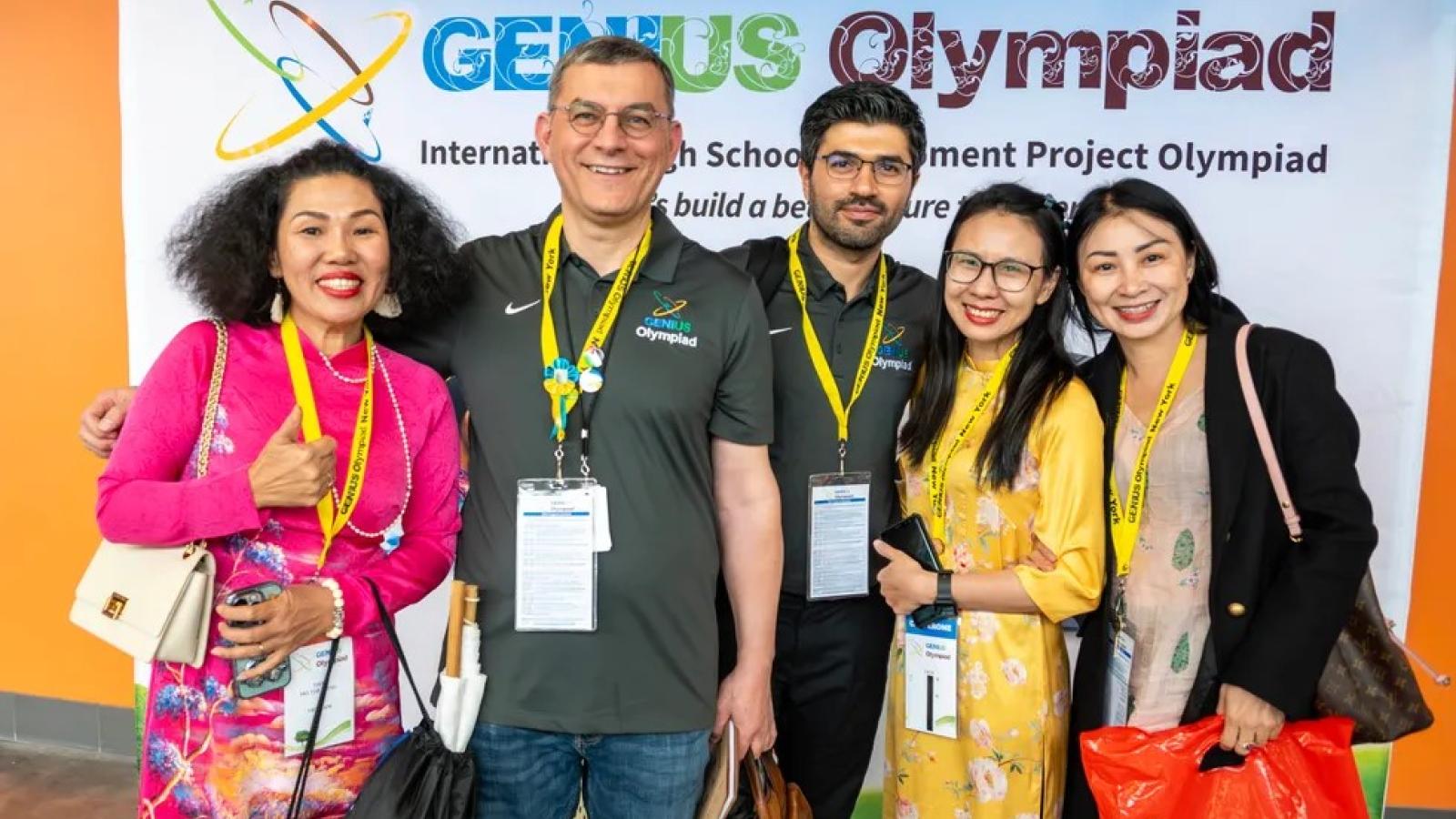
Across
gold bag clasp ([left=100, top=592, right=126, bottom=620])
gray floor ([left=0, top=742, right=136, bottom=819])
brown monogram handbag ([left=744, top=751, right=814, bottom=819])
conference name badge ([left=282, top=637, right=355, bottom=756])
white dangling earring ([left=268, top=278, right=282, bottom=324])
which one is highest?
white dangling earring ([left=268, top=278, right=282, bottom=324])

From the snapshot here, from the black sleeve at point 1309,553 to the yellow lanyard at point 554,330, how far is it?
1224mm

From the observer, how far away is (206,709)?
1.68 metres

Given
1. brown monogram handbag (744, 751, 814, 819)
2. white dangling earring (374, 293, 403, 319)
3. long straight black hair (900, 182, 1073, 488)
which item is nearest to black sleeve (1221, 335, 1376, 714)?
long straight black hair (900, 182, 1073, 488)

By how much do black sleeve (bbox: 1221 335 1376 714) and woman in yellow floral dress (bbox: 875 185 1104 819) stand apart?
1.02ft

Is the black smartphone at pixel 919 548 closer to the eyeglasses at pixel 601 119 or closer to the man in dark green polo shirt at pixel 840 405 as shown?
the man in dark green polo shirt at pixel 840 405

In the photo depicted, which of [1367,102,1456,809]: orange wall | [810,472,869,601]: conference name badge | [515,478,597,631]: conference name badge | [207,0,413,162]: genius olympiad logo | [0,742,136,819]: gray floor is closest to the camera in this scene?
[515,478,597,631]: conference name badge

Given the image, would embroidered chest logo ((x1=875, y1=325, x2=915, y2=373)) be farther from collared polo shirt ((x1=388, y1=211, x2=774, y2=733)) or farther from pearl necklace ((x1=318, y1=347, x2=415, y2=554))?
pearl necklace ((x1=318, y1=347, x2=415, y2=554))

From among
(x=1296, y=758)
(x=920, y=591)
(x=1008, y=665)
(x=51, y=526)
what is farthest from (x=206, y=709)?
(x=51, y=526)

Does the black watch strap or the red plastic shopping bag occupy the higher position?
the black watch strap

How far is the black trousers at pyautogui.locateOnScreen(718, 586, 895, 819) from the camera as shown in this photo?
7.61ft

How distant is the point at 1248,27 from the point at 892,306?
1.49 meters

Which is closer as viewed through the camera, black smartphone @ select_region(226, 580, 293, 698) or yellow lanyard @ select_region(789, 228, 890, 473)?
black smartphone @ select_region(226, 580, 293, 698)

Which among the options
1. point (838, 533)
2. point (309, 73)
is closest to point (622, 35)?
point (309, 73)

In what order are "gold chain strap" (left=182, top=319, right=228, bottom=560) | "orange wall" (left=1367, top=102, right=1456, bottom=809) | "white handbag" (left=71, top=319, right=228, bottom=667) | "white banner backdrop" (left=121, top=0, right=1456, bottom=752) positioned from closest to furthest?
1. "white handbag" (left=71, top=319, right=228, bottom=667)
2. "gold chain strap" (left=182, top=319, right=228, bottom=560)
3. "white banner backdrop" (left=121, top=0, right=1456, bottom=752)
4. "orange wall" (left=1367, top=102, right=1456, bottom=809)
